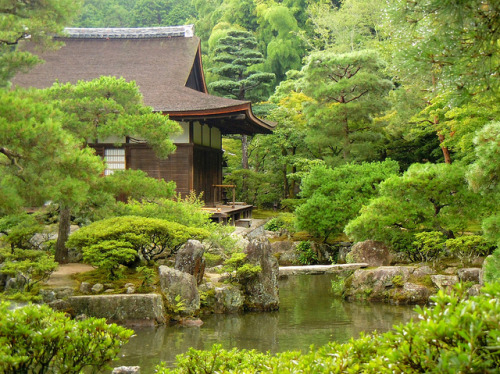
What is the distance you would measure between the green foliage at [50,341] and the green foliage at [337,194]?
1212cm

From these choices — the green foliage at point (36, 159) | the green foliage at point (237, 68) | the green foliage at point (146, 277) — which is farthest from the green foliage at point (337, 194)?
the green foliage at point (237, 68)

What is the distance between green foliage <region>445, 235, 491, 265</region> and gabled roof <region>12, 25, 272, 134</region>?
23.7ft

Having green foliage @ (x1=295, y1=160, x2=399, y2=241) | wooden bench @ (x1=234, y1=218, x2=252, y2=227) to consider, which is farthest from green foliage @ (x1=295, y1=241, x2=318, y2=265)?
wooden bench @ (x1=234, y1=218, x2=252, y2=227)

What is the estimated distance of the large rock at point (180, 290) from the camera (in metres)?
9.12

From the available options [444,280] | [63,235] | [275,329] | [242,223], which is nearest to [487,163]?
[275,329]

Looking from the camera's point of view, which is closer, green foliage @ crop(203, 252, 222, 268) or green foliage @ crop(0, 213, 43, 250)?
green foliage @ crop(0, 213, 43, 250)

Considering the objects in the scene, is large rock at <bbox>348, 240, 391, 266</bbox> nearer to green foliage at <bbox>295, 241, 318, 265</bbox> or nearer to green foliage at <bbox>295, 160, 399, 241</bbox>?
green foliage at <bbox>295, 160, 399, 241</bbox>

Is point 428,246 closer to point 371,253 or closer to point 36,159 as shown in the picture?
point 371,253

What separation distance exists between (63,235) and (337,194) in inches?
330

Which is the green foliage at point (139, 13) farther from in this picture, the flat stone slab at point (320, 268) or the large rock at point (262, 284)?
the large rock at point (262, 284)

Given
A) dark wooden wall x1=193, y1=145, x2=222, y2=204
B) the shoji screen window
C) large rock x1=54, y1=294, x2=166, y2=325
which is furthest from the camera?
dark wooden wall x1=193, y1=145, x2=222, y2=204

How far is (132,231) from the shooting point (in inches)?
379

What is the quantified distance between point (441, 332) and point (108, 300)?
7291 millimetres

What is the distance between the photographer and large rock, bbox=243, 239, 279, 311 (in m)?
10.2
